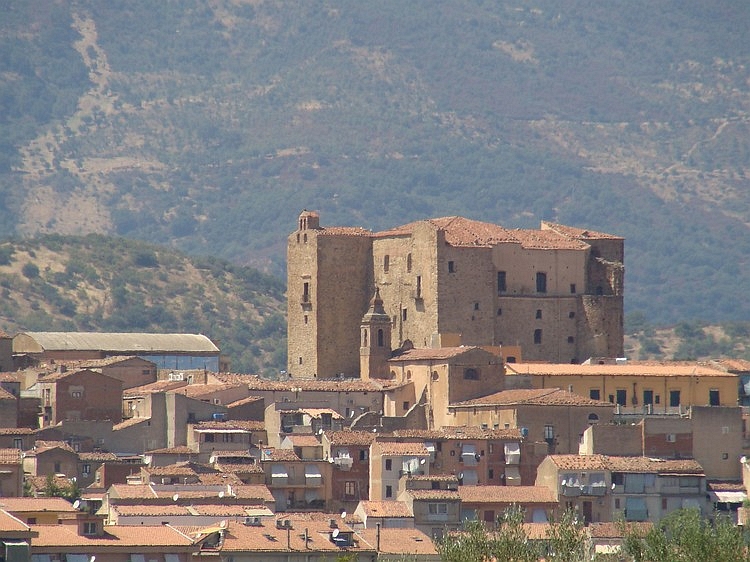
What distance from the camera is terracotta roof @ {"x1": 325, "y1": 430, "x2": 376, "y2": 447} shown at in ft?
291

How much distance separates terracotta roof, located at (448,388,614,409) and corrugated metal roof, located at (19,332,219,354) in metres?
18.7

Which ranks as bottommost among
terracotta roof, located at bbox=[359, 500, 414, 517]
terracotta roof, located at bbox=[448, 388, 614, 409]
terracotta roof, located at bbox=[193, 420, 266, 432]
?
terracotta roof, located at bbox=[359, 500, 414, 517]

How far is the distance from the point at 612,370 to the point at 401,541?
2102cm

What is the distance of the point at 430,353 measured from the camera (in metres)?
96.0

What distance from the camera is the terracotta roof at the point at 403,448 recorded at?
86.8 m

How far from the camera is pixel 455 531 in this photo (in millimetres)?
79625

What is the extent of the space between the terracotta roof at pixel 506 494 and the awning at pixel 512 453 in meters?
2.77

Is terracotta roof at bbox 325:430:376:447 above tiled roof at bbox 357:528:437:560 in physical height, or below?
above

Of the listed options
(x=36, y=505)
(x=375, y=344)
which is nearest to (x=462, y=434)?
(x=375, y=344)

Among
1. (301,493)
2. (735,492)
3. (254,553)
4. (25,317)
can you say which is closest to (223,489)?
(301,493)

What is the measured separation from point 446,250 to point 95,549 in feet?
116

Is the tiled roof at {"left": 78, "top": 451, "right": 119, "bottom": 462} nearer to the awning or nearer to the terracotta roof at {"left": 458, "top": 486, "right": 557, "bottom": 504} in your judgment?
the terracotta roof at {"left": 458, "top": 486, "right": 557, "bottom": 504}

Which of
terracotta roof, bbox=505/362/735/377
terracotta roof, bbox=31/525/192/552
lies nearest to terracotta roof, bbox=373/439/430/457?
terracotta roof, bbox=505/362/735/377

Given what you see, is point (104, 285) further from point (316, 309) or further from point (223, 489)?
point (223, 489)
